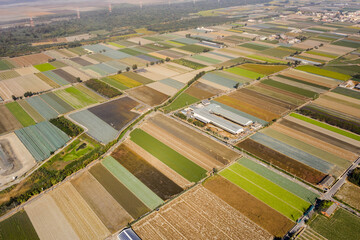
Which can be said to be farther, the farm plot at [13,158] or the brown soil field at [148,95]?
the brown soil field at [148,95]

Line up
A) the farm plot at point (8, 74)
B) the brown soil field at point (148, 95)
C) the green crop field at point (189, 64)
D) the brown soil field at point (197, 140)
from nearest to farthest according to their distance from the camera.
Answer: the brown soil field at point (197, 140)
the brown soil field at point (148, 95)
the farm plot at point (8, 74)
the green crop field at point (189, 64)

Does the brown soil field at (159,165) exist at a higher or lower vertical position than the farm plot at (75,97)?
lower

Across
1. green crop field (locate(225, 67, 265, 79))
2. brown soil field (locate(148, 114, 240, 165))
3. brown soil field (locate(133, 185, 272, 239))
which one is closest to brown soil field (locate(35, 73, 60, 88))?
brown soil field (locate(148, 114, 240, 165))

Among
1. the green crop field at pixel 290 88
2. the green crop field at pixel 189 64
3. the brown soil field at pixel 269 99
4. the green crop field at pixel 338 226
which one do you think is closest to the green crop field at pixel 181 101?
the brown soil field at pixel 269 99

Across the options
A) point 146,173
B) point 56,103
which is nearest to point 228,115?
point 146,173

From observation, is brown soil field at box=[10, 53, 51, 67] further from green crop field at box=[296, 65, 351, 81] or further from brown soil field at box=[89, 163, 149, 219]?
green crop field at box=[296, 65, 351, 81]

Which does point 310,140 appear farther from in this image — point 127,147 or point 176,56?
point 176,56

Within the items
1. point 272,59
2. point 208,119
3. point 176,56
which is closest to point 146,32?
point 176,56

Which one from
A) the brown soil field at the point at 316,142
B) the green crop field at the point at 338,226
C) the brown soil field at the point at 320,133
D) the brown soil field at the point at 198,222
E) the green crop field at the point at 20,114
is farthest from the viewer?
the green crop field at the point at 20,114

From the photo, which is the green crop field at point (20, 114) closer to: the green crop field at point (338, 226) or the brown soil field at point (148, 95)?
the brown soil field at point (148, 95)
